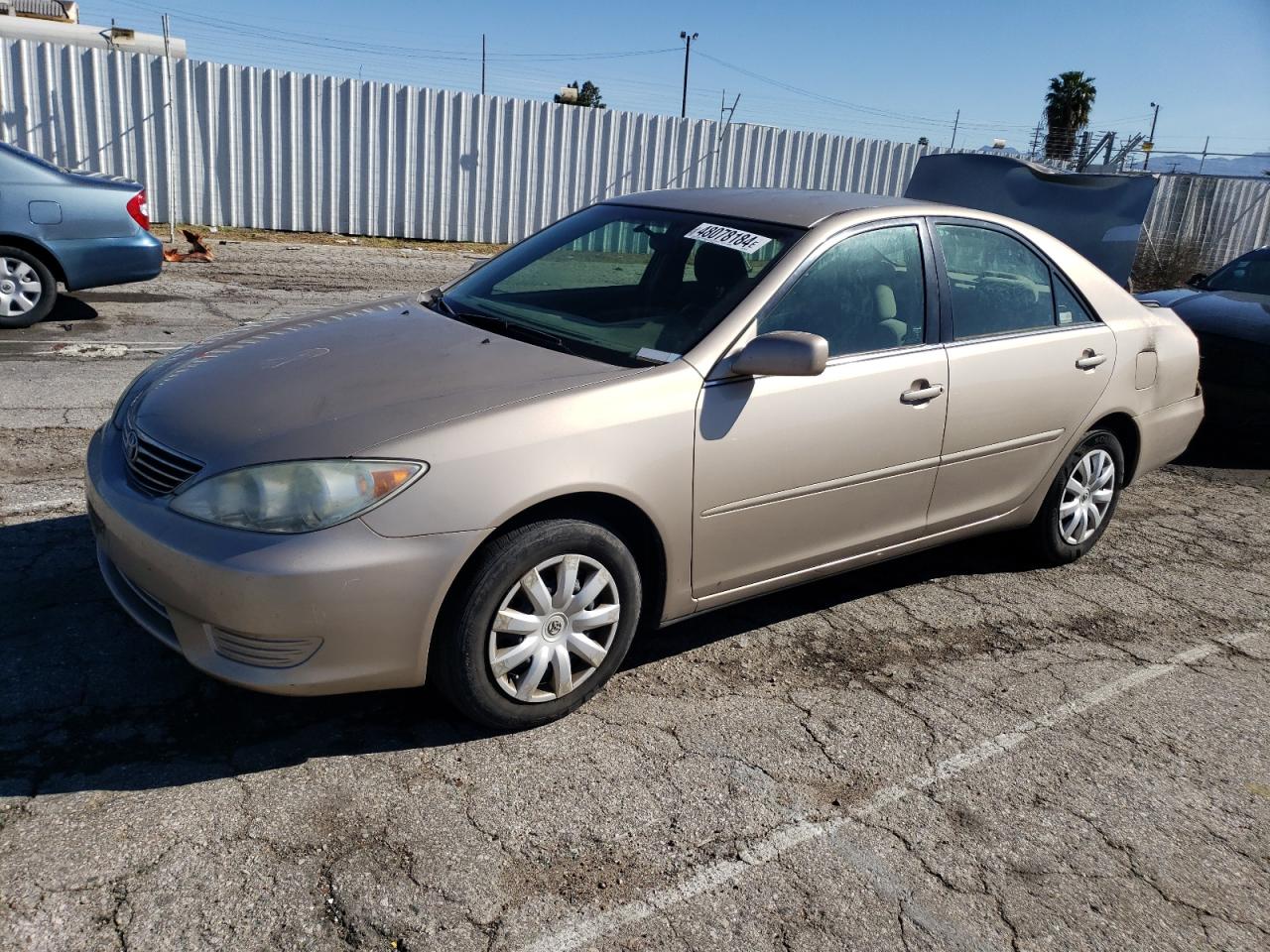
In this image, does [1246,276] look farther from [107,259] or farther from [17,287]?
[17,287]

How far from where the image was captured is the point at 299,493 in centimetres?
296

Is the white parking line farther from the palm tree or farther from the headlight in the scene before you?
the palm tree

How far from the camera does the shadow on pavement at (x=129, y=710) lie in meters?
3.05

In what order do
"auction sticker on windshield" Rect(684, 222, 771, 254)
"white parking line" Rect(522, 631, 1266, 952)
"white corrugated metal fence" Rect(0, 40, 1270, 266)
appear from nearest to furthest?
1. "white parking line" Rect(522, 631, 1266, 952)
2. "auction sticker on windshield" Rect(684, 222, 771, 254)
3. "white corrugated metal fence" Rect(0, 40, 1270, 266)

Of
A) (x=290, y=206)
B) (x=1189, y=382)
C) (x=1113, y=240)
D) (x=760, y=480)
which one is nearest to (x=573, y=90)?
(x=290, y=206)

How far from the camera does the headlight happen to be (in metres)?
2.94

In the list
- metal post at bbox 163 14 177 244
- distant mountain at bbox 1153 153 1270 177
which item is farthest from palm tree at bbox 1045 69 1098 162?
metal post at bbox 163 14 177 244

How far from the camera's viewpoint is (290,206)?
1606cm

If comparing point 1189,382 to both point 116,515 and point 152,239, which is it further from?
point 152,239

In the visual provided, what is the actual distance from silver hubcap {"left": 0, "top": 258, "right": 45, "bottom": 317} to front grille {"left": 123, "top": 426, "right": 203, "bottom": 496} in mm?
6123

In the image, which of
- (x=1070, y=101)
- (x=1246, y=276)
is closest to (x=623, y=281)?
(x=1246, y=276)

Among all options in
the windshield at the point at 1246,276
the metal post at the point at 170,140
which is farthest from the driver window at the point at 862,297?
the metal post at the point at 170,140

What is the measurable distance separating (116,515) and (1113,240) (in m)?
9.96

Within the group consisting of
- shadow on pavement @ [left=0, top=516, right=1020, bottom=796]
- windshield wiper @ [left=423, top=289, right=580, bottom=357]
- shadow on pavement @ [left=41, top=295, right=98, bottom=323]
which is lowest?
shadow on pavement @ [left=0, top=516, right=1020, bottom=796]
